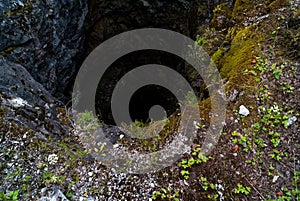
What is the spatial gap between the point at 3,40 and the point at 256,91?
4.05 m

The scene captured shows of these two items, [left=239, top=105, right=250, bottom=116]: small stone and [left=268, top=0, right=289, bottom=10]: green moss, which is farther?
[left=268, top=0, right=289, bottom=10]: green moss

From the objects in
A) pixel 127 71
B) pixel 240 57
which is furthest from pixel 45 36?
pixel 240 57

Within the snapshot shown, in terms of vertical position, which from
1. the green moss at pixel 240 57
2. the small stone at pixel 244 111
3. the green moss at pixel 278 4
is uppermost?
the green moss at pixel 278 4

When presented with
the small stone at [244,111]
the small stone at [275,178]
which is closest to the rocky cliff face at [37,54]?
the small stone at [244,111]

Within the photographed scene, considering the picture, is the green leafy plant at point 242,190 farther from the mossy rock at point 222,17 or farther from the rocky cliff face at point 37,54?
the mossy rock at point 222,17

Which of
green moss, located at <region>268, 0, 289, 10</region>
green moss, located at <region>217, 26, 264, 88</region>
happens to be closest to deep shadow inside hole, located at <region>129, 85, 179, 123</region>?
green moss, located at <region>217, 26, 264, 88</region>

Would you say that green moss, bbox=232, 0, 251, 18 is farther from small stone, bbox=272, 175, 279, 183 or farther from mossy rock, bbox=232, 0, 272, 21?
small stone, bbox=272, 175, 279, 183

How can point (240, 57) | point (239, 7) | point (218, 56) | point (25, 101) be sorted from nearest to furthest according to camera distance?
point (25, 101) → point (240, 57) → point (218, 56) → point (239, 7)

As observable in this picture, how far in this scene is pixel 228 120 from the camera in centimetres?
296

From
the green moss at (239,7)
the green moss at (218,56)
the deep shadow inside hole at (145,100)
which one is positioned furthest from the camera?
the deep shadow inside hole at (145,100)

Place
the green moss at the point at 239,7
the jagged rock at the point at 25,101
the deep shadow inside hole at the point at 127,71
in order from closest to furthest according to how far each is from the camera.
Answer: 1. the jagged rock at the point at 25,101
2. the green moss at the point at 239,7
3. the deep shadow inside hole at the point at 127,71

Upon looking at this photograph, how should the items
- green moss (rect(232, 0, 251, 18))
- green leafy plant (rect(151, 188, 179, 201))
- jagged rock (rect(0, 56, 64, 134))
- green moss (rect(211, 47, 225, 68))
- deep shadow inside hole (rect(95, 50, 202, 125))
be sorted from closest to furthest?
green leafy plant (rect(151, 188, 179, 201)), jagged rock (rect(0, 56, 64, 134)), green moss (rect(211, 47, 225, 68)), green moss (rect(232, 0, 251, 18)), deep shadow inside hole (rect(95, 50, 202, 125))

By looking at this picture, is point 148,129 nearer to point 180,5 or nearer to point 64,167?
point 64,167

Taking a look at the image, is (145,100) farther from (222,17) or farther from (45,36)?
(45,36)
